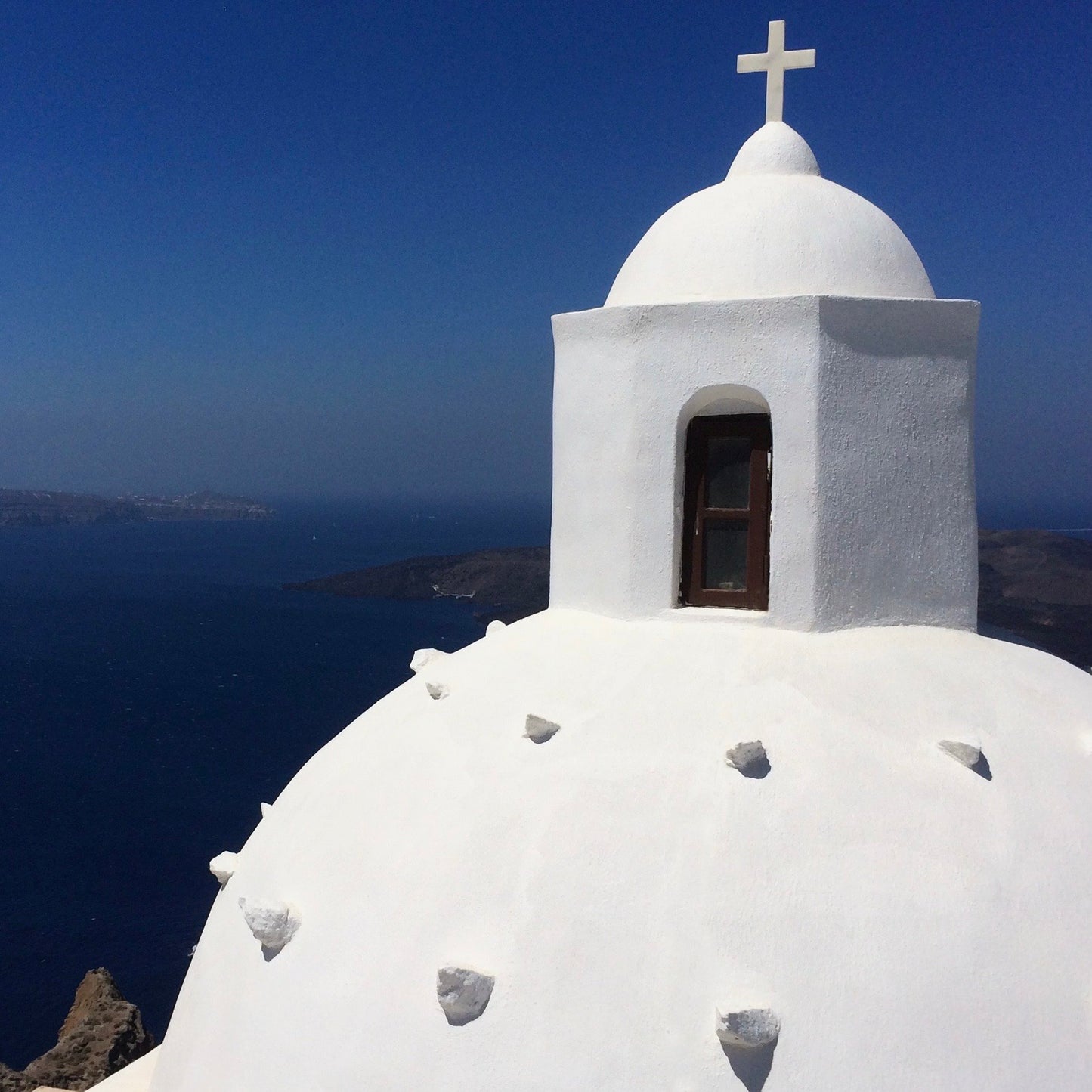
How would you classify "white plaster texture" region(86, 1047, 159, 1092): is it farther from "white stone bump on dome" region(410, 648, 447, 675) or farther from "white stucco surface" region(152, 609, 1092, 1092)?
"white stone bump on dome" region(410, 648, 447, 675)

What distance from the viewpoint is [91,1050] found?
17297mm

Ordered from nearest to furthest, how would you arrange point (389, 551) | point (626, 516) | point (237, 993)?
point (237, 993)
point (626, 516)
point (389, 551)

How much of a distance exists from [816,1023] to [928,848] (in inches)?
36.7

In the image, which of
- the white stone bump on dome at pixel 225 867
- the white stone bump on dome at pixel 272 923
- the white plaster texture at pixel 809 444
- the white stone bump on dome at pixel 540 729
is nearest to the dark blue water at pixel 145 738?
the white stone bump on dome at pixel 225 867

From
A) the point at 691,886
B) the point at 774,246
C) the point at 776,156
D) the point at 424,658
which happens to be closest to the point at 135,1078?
the point at 424,658

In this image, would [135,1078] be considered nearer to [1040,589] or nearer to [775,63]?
[775,63]

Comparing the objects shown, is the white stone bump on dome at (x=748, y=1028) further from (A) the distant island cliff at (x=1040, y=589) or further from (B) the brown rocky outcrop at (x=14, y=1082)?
(A) the distant island cliff at (x=1040, y=589)

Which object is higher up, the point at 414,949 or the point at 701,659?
the point at 701,659

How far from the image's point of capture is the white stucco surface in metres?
4.27

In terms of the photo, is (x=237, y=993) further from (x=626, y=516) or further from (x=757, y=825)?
(x=626, y=516)

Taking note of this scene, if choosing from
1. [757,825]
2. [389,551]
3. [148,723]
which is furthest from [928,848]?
[389,551]

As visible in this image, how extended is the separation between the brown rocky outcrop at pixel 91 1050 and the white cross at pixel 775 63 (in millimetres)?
16232

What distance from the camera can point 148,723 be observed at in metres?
52.3

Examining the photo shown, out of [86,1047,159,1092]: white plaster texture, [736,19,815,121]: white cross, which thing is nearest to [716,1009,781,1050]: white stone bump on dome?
[86,1047,159,1092]: white plaster texture
